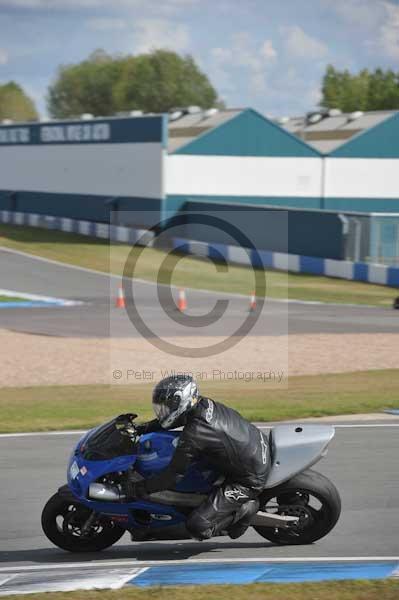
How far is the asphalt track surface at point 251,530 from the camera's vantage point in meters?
8.65

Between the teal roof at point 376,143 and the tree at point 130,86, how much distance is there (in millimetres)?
108109

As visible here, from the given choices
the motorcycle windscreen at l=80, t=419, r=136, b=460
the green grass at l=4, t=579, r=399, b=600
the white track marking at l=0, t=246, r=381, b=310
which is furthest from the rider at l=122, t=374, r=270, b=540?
the white track marking at l=0, t=246, r=381, b=310

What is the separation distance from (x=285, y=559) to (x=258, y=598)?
1.17 meters

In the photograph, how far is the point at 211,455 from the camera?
8320 mm

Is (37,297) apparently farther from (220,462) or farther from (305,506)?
(220,462)

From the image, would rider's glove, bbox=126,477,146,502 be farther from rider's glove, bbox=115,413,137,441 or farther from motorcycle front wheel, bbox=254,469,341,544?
motorcycle front wheel, bbox=254,469,341,544

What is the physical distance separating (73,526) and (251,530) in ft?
5.70

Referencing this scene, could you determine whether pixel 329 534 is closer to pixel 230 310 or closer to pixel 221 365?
pixel 221 365

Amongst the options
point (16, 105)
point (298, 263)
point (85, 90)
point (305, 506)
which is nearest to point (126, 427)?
point (305, 506)

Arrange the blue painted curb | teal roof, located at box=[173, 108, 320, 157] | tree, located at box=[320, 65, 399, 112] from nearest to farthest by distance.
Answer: the blue painted curb → teal roof, located at box=[173, 108, 320, 157] → tree, located at box=[320, 65, 399, 112]

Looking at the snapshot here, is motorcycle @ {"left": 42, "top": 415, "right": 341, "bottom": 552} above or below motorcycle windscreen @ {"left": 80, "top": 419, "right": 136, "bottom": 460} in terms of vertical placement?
below

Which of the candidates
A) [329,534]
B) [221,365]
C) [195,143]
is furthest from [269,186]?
[329,534]

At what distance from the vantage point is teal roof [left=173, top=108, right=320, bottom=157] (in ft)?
178

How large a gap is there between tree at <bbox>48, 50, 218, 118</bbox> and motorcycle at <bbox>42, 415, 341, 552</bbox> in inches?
6214
